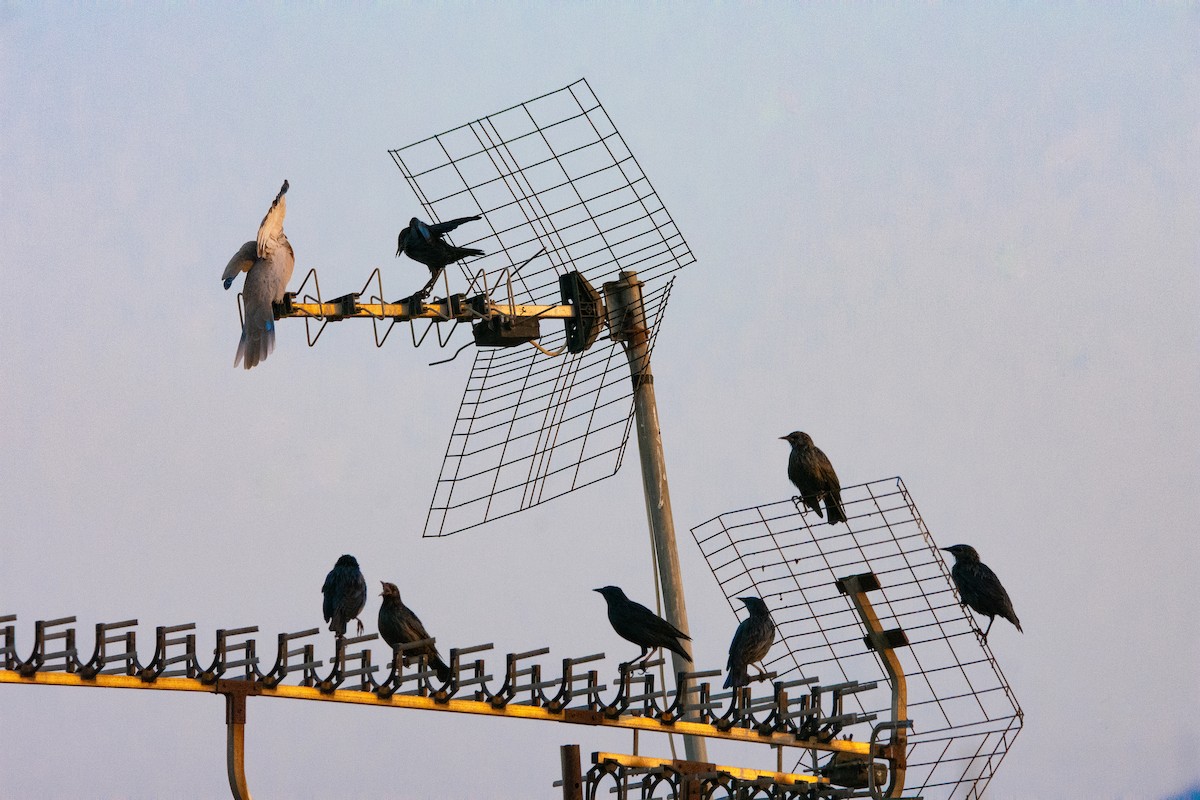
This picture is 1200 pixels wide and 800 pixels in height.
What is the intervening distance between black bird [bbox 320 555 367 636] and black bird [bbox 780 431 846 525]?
3965 mm

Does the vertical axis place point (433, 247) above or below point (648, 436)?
above

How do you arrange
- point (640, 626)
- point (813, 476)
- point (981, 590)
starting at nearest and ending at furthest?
point (640, 626) < point (981, 590) < point (813, 476)

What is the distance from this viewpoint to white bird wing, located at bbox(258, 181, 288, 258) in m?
14.3

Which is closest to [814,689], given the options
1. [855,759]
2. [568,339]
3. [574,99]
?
[855,759]

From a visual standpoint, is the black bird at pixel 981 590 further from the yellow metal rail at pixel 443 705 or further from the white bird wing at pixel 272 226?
the white bird wing at pixel 272 226

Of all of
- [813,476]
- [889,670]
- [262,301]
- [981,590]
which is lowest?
[889,670]

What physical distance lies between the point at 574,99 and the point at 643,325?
198 cm

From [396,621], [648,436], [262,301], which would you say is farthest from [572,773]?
[648,436]

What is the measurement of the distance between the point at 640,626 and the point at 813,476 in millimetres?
4229

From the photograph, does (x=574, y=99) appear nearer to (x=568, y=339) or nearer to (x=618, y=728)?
(x=568, y=339)

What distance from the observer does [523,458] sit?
49.9 feet

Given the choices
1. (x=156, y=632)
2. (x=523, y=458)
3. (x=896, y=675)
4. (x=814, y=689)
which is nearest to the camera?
(x=156, y=632)

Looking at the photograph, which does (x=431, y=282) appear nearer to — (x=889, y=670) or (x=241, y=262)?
(x=241, y=262)

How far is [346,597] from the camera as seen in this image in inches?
585
